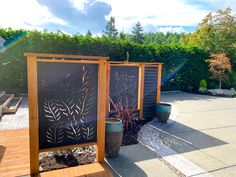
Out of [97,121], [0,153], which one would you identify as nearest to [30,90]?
[97,121]

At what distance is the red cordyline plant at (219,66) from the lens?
11680 millimetres

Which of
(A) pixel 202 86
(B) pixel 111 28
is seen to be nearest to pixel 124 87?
(A) pixel 202 86

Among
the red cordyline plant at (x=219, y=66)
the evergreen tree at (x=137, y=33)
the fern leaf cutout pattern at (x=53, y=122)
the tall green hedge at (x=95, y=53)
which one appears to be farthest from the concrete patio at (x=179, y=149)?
the evergreen tree at (x=137, y=33)

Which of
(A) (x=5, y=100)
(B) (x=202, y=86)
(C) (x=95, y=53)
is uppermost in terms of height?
(C) (x=95, y=53)

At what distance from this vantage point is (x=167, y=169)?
2938 millimetres

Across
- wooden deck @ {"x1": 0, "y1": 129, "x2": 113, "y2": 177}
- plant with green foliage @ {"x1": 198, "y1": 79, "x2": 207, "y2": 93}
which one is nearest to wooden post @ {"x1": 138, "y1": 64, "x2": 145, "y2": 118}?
wooden deck @ {"x1": 0, "y1": 129, "x2": 113, "y2": 177}

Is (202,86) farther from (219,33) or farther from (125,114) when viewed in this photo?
(125,114)

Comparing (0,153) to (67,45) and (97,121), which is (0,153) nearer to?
(97,121)

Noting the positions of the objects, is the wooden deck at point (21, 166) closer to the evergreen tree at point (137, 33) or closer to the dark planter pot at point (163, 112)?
the dark planter pot at point (163, 112)

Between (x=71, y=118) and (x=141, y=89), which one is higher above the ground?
(x=141, y=89)

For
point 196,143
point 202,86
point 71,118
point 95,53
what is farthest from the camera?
point 202,86

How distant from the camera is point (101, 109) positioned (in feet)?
9.84

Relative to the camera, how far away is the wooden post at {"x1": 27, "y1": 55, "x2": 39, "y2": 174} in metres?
2.40

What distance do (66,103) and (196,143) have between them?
285 centimetres
